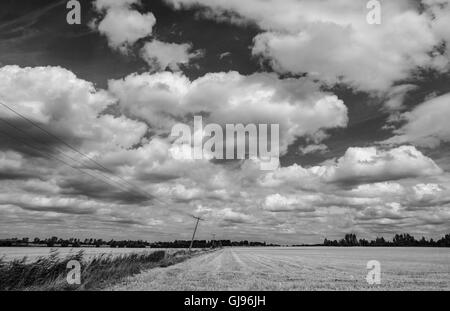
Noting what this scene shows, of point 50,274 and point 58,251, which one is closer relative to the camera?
point 50,274

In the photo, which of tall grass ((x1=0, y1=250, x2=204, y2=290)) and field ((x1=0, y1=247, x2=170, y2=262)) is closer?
tall grass ((x1=0, y1=250, x2=204, y2=290))

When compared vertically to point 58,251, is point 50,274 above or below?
below

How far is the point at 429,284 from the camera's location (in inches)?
848

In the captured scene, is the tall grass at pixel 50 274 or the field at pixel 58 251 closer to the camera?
the tall grass at pixel 50 274
